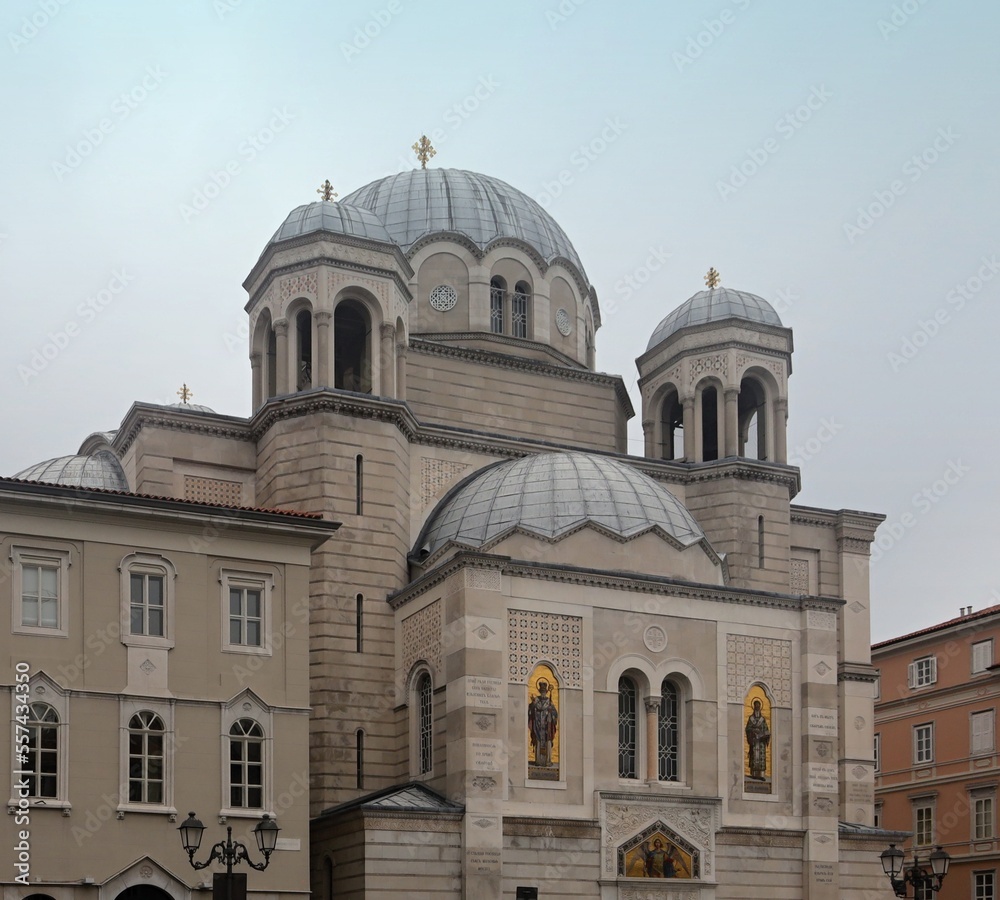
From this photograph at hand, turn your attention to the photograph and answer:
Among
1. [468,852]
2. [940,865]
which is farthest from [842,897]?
[940,865]

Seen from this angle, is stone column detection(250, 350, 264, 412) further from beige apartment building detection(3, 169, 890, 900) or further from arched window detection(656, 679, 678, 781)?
arched window detection(656, 679, 678, 781)

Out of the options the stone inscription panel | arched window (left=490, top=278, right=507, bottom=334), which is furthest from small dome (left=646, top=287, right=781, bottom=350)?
the stone inscription panel

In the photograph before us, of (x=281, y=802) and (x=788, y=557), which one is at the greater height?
(x=788, y=557)

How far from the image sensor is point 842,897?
133ft

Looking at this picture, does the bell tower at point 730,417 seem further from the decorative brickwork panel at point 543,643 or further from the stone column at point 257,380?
the stone column at point 257,380

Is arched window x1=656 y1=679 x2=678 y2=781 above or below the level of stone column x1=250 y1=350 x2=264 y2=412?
below

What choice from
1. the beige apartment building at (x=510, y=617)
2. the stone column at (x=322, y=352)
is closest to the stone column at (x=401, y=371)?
the beige apartment building at (x=510, y=617)

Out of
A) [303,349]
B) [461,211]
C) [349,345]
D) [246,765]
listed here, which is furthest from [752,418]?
[246,765]

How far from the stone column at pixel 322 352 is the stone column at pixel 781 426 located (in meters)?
15.0

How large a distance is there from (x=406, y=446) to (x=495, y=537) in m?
5.61

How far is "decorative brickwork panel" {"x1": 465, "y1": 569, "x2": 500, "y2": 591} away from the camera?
3698cm

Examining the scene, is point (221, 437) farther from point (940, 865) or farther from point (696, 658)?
point (940, 865)

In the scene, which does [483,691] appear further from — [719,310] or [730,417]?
[719,310]

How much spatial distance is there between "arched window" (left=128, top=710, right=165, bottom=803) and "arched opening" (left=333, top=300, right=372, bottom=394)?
570 inches
